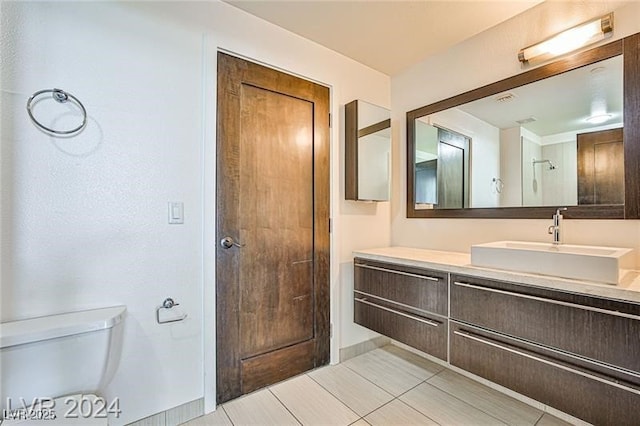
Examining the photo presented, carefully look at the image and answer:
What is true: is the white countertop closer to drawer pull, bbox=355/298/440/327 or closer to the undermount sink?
the undermount sink

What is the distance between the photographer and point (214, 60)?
174 centimetres

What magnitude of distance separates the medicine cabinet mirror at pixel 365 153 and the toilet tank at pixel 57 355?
5.53 ft

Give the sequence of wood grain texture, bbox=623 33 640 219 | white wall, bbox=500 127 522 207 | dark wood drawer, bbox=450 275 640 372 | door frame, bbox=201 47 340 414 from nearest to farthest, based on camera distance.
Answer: dark wood drawer, bbox=450 275 640 372
wood grain texture, bbox=623 33 640 219
door frame, bbox=201 47 340 414
white wall, bbox=500 127 522 207

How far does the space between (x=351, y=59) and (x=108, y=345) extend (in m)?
2.43

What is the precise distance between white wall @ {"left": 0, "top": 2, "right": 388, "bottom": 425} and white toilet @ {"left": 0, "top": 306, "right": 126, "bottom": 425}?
175 millimetres

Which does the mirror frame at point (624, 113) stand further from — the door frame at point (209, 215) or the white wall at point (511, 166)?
the door frame at point (209, 215)

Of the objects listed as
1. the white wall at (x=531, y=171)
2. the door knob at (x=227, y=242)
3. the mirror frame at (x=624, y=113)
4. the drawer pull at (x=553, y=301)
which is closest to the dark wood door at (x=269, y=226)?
the door knob at (x=227, y=242)

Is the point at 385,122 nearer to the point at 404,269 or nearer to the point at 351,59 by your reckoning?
the point at 351,59

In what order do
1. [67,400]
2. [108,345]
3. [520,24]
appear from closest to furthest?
[67,400]
[108,345]
[520,24]

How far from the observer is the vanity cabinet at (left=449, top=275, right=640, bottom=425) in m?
1.19

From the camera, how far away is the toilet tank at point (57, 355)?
1063 millimetres

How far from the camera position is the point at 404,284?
2.00m

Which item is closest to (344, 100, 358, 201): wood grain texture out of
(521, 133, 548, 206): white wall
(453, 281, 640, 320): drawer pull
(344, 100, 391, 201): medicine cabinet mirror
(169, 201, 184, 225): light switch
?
(344, 100, 391, 201): medicine cabinet mirror

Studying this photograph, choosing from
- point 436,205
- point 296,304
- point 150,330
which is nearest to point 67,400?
point 150,330
